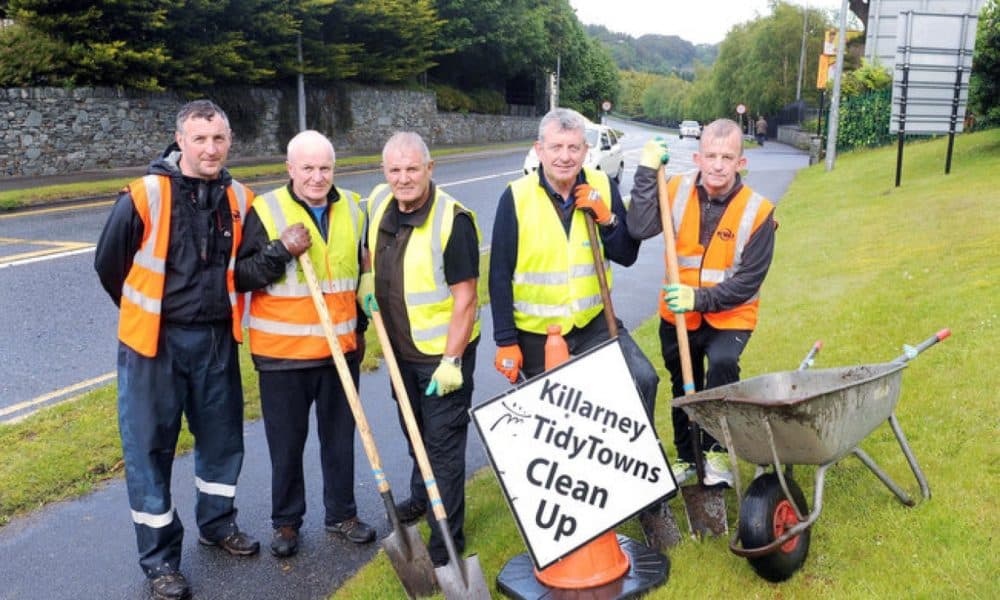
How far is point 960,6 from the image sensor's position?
30641 mm

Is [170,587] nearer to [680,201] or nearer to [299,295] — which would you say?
[299,295]

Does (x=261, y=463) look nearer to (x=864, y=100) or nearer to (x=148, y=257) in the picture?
(x=148, y=257)

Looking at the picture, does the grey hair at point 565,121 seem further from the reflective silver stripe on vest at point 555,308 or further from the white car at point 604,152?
the white car at point 604,152

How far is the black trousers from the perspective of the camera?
4.18 m

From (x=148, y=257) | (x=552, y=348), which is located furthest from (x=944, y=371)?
(x=148, y=257)

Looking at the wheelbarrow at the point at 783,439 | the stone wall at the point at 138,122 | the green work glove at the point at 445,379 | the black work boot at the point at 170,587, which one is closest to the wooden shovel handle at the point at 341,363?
the green work glove at the point at 445,379

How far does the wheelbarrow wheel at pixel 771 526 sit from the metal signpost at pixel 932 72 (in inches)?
618

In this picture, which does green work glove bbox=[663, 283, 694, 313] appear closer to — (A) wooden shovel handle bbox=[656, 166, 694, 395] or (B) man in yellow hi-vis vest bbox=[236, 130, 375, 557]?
(A) wooden shovel handle bbox=[656, 166, 694, 395]

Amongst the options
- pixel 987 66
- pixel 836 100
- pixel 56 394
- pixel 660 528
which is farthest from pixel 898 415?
Result: pixel 836 100

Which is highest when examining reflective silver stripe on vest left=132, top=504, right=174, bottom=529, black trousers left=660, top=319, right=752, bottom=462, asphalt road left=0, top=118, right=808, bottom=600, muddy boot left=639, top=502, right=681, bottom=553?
black trousers left=660, top=319, right=752, bottom=462

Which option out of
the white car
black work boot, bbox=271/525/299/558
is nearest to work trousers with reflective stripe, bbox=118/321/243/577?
black work boot, bbox=271/525/299/558

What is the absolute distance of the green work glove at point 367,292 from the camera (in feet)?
13.5

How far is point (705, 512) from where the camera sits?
4.05 metres

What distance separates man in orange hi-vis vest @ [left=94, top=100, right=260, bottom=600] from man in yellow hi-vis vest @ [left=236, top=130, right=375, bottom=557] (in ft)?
0.45
